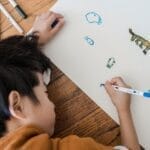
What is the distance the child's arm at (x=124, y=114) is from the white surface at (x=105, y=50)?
0.01m

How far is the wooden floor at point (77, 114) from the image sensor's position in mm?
954

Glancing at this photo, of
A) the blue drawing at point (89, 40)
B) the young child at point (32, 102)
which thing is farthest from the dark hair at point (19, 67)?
the blue drawing at point (89, 40)

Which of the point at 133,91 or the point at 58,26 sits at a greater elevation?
the point at 58,26

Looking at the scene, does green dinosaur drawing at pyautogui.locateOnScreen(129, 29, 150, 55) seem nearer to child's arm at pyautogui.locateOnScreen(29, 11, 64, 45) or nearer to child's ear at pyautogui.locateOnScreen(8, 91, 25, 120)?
child's arm at pyautogui.locateOnScreen(29, 11, 64, 45)

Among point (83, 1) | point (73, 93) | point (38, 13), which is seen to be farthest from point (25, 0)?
point (73, 93)

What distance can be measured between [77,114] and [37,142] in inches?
7.1

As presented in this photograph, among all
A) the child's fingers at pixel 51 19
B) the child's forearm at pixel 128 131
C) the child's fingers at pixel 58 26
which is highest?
the child's fingers at pixel 51 19

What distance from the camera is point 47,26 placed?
40.2 inches

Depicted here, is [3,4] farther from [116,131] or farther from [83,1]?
[116,131]

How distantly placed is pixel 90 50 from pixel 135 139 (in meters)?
0.22

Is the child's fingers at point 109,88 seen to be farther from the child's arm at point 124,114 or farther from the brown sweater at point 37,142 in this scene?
the brown sweater at point 37,142

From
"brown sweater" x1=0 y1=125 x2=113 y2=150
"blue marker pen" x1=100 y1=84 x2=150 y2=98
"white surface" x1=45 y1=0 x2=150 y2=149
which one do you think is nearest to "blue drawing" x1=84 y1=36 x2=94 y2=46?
"white surface" x1=45 y1=0 x2=150 y2=149

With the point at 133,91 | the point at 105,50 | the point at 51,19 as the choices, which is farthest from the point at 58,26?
→ the point at 133,91

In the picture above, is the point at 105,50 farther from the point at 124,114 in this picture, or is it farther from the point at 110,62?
the point at 124,114
